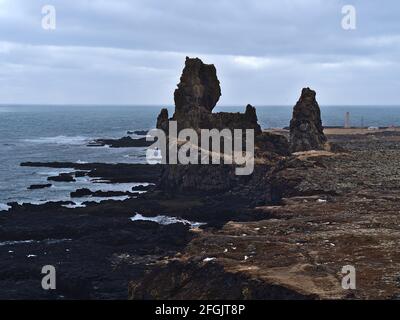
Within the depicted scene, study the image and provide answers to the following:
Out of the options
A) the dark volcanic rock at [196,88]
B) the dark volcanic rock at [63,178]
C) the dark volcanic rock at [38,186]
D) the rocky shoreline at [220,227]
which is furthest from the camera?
the dark volcanic rock at [63,178]

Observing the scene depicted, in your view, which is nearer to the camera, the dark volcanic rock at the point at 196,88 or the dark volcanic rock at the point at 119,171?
the dark volcanic rock at the point at 196,88

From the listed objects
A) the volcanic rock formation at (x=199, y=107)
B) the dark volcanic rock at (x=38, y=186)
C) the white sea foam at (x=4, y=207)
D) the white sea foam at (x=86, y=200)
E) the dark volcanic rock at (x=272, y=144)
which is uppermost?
the volcanic rock formation at (x=199, y=107)

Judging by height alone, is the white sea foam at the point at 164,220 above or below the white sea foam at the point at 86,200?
below

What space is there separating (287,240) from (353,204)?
1245cm

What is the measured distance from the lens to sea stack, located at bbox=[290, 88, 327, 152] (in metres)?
74.7

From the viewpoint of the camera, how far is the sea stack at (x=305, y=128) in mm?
74688

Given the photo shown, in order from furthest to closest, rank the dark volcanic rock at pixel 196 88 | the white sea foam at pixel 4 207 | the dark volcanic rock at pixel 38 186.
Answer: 1. the dark volcanic rock at pixel 196 88
2. the dark volcanic rock at pixel 38 186
3. the white sea foam at pixel 4 207

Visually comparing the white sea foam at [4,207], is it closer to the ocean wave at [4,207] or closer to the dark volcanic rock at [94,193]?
the ocean wave at [4,207]

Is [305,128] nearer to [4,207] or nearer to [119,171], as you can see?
[119,171]

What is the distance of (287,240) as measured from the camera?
30891 mm

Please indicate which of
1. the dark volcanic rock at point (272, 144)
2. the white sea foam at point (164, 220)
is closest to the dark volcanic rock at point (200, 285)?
the white sea foam at point (164, 220)

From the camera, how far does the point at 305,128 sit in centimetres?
7512

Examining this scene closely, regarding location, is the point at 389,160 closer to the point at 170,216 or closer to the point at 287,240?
the point at 170,216

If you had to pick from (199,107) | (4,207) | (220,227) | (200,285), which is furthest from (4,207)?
(200,285)
